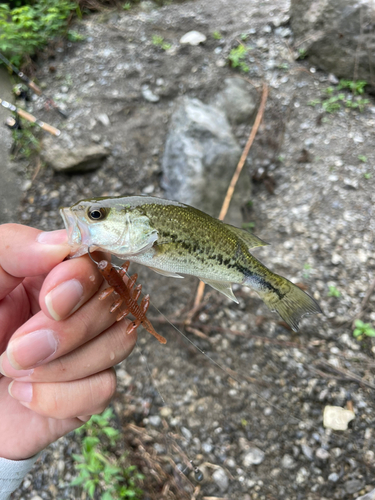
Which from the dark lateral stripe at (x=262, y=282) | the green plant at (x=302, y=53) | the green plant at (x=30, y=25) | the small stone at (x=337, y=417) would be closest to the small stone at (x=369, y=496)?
the small stone at (x=337, y=417)

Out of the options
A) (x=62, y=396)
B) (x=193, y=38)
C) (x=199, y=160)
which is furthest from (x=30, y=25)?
(x=62, y=396)

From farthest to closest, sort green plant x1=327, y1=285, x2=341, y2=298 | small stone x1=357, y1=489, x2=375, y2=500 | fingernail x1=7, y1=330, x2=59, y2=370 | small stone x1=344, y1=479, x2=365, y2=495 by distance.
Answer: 1. green plant x1=327, y1=285, x2=341, y2=298
2. small stone x1=344, y1=479, x2=365, y2=495
3. small stone x1=357, y1=489, x2=375, y2=500
4. fingernail x1=7, y1=330, x2=59, y2=370

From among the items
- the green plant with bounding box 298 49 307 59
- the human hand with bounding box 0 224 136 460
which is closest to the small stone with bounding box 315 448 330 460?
the human hand with bounding box 0 224 136 460

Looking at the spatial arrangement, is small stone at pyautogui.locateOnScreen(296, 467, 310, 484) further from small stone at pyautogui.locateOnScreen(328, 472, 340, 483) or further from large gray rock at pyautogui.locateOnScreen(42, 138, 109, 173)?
large gray rock at pyautogui.locateOnScreen(42, 138, 109, 173)

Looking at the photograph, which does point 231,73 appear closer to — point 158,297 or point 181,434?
point 158,297

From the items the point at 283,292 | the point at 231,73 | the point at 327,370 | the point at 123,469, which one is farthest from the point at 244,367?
the point at 231,73
